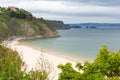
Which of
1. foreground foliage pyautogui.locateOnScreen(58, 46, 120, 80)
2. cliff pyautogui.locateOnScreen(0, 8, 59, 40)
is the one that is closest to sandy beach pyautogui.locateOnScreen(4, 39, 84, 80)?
foreground foliage pyautogui.locateOnScreen(58, 46, 120, 80)

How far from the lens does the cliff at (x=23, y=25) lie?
147 meters

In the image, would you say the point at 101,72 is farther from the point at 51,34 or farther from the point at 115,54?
A: the point at 51,34

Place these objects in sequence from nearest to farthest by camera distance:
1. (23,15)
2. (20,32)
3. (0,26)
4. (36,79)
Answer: (36,79) → (0,26) → (20,32) → (23,15)

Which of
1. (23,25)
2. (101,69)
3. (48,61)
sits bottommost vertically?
(23,25)

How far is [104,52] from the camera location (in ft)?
50.2

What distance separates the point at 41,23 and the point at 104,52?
500 feet

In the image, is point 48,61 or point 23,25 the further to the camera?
point 23,25

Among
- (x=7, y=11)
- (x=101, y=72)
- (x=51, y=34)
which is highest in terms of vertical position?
(x=101, y=72)

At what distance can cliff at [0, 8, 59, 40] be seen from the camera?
147 m

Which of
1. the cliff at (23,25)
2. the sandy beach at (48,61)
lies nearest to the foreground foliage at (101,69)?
the sandy beach at (48,61)

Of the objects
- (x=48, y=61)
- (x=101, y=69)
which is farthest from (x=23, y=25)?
(x=101, y=69)

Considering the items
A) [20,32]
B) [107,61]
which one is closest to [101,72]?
[107,61]

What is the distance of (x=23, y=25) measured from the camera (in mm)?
156000

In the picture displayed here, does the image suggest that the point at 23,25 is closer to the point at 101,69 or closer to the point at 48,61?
the point at 48,61
